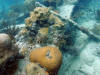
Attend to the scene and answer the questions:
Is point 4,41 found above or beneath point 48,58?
above

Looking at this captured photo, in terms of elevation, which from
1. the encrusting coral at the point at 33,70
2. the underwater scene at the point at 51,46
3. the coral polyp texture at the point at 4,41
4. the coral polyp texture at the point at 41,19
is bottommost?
the underwater scene at the point at 51,46

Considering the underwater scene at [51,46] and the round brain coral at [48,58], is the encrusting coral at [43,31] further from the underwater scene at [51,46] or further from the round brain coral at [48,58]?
the round brain coral at [48,58]

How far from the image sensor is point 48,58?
15.0 feet

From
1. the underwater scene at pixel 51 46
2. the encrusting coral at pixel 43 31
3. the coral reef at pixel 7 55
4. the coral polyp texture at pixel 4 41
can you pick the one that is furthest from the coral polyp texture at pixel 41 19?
the coral polyp texture at pixel 4 41

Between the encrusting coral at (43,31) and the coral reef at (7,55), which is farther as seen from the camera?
the encrusting coral at (43,31)

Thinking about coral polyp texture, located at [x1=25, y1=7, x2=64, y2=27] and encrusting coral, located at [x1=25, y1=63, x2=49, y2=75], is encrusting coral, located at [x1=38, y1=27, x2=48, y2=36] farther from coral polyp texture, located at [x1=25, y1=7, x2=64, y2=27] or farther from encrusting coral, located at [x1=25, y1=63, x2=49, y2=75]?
encrusting coral, located at [x1=25, y1=63, x2=49, y2=75]

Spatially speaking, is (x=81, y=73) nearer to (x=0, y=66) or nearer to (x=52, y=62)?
(x=52, y=62)

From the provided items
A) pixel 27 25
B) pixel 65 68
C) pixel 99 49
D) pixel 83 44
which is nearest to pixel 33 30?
pixel 27 25

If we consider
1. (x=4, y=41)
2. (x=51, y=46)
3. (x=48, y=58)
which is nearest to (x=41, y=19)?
(x=51, y=46)

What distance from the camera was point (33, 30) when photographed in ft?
21.3

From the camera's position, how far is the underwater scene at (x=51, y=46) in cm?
405

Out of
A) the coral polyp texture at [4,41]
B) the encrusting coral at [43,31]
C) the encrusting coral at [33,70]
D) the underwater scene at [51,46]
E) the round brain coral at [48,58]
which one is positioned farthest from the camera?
the encrusting coral at [43,31]

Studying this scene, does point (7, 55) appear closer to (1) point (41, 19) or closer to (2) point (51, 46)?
(2) point (51, 46)

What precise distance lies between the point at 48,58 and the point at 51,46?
0.95 m
